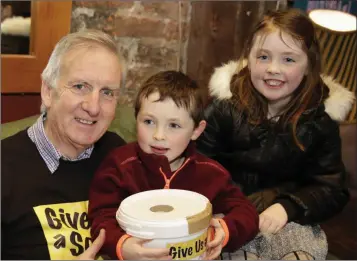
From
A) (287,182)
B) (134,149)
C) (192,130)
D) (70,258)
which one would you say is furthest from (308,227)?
(70,258)

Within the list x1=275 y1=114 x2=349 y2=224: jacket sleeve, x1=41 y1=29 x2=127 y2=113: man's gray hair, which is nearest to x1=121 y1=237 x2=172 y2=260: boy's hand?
x1=41 y1=29 x2=127 y2=113: man's gray hair

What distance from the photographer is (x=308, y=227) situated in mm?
1551

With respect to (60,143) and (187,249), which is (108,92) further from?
(187,249)

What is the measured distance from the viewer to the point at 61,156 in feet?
4.35

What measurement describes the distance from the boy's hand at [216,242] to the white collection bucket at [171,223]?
2.6 inches

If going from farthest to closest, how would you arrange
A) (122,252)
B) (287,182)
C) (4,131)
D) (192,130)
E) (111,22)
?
(111,22), (287,182), (4,131), (192,130), (122,252)

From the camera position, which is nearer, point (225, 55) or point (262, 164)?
point (262, 164)

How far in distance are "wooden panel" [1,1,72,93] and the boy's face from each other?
76 cm

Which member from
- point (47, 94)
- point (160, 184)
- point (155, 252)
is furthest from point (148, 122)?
point (155, 252)

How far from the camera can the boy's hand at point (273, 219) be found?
145cm

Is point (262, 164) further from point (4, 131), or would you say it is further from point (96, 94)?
point (4, 131)

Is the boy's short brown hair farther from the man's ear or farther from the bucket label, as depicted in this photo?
the bucket label

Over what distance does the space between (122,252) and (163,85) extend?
452mm

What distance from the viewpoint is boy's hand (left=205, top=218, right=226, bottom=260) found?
1.17 m
